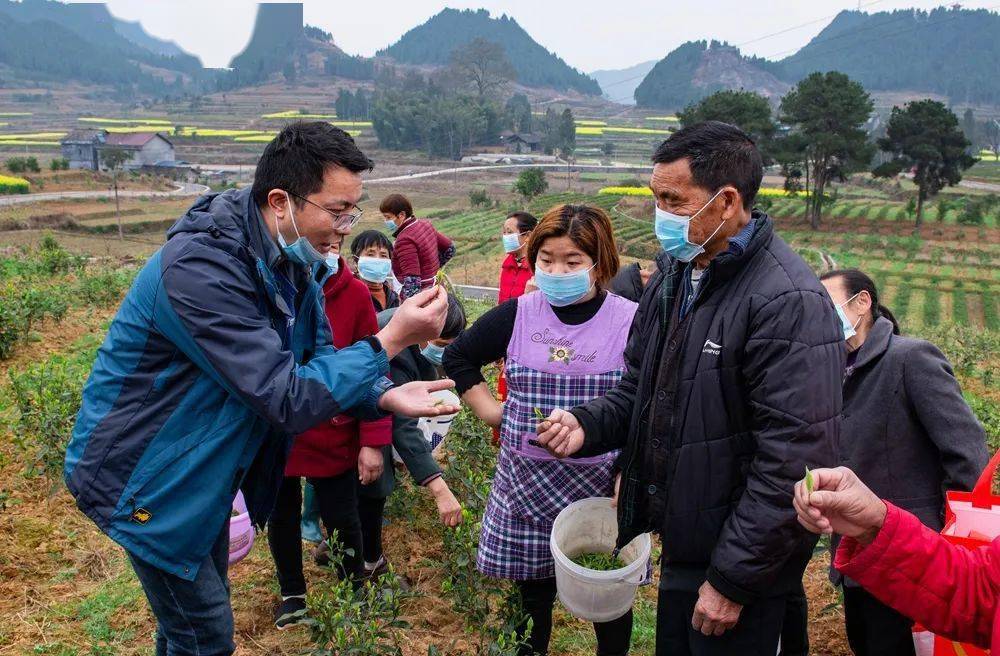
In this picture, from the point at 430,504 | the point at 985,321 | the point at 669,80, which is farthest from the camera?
the point at 669,80

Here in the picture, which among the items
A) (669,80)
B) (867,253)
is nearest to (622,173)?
(867,253)

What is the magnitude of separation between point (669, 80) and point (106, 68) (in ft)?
448

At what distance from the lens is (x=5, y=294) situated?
22.5 feet

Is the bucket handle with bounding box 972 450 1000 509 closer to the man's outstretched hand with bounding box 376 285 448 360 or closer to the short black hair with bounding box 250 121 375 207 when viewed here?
the man's outstretched hand with bounding box 376 285 448 360

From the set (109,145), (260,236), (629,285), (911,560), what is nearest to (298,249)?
(260,236)

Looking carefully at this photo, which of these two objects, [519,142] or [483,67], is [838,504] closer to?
[519,142]

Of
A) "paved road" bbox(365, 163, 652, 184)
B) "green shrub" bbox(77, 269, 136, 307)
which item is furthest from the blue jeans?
"paved road" bbox(365, 163, 652, 184)

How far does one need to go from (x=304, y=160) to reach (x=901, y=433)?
6.92 ft

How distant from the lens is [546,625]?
2699 mm

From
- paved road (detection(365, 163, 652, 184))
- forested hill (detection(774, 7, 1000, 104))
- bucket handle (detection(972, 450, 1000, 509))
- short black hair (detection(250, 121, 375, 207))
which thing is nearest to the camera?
bucket handle (detection(972, 450, 1000, 509))

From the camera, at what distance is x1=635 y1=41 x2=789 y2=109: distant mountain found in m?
165

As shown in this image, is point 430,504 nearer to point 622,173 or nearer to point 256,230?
point 256,230

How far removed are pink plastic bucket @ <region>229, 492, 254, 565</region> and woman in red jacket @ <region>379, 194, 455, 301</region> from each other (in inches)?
126

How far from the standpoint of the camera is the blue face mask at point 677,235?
199 centimetres
